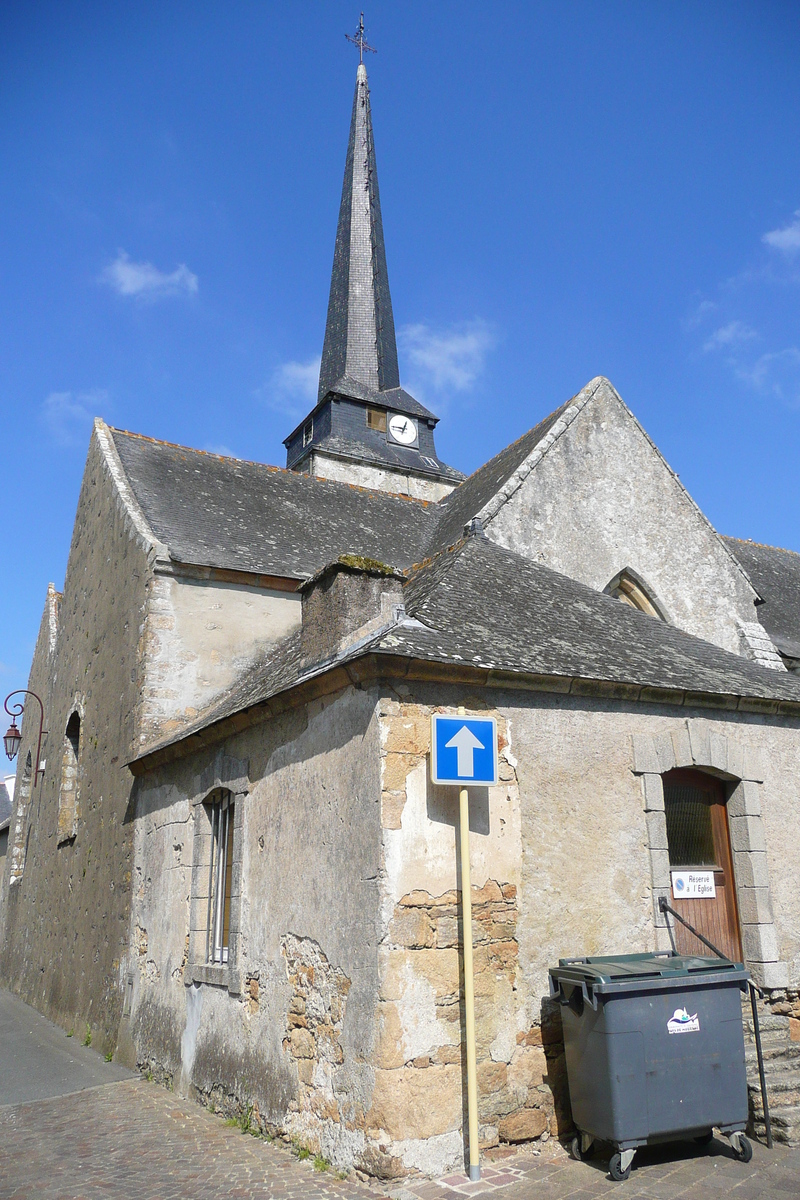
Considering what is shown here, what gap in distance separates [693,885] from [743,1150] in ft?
6.00

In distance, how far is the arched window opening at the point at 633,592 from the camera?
11.6 m

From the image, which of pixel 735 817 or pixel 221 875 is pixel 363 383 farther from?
→ pixel 735 817

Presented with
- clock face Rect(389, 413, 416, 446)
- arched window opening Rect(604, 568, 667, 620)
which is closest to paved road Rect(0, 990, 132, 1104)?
arched window opening Rect(604, 568, 667, 620)

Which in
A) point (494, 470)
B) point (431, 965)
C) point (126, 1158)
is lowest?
point (126, 1158)

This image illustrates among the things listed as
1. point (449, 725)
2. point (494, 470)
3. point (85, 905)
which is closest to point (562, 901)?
point (449, 725)

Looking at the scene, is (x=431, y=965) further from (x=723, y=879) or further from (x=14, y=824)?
(x=14, y=824)

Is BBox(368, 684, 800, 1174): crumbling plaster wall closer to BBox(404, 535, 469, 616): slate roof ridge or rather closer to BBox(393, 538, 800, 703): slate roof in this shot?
BBox(393, 538, 800, 703): slate roof

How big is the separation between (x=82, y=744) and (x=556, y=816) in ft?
27.6

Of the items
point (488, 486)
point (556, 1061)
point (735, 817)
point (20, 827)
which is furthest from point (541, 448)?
point (20, 827)

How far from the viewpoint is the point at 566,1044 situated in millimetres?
5227

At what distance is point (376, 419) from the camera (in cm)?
2503

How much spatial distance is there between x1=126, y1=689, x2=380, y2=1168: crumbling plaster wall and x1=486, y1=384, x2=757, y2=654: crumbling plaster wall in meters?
4.94

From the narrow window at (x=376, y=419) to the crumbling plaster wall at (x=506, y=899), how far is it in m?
19.5

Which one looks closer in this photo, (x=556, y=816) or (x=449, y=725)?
(x=449, y=725)
